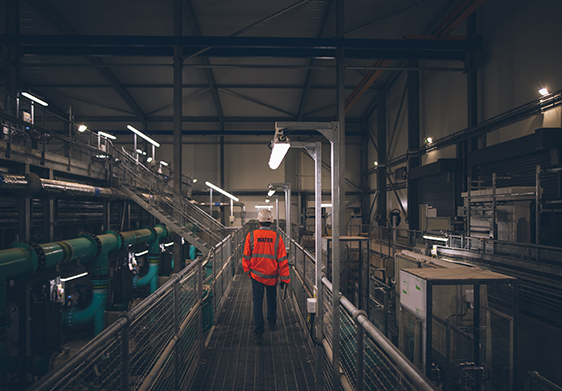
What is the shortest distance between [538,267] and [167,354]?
18.8 feet

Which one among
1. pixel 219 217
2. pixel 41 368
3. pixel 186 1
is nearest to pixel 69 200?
pixel 41 368

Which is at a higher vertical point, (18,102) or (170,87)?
(170,87)

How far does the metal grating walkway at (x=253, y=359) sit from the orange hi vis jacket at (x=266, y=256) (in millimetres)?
Result: 950

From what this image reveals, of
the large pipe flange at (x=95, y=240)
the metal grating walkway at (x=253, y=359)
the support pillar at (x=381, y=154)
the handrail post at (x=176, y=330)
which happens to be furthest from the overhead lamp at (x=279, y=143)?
the support pillar at (x=381, y=154)

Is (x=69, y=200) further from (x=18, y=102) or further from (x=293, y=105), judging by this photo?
(x=293, y=105)

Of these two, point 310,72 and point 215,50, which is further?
point 310,72

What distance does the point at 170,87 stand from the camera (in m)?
18.6

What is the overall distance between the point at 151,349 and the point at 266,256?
2252mm

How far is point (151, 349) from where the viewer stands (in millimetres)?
2686

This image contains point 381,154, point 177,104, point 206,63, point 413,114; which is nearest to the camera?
point 177,104

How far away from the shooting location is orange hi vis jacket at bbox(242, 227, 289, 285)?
185 inches

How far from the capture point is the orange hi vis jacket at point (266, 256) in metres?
4.71

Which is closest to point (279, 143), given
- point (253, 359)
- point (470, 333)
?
point (253, 359)

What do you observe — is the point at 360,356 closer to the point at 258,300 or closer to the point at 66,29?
the point at 258,300
